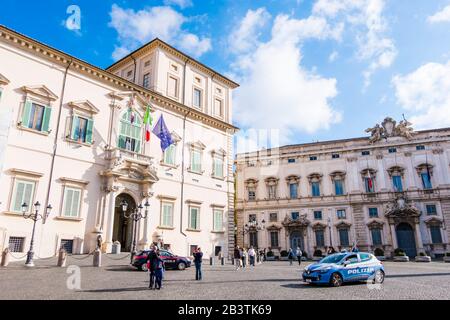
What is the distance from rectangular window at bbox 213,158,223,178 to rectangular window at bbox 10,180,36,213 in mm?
15306

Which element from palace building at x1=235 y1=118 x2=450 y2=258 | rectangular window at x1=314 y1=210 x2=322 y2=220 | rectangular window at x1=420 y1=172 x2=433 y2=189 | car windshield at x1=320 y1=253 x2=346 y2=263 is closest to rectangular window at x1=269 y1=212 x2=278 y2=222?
palace building at x1=235 y1=118 x2=450 y2=258

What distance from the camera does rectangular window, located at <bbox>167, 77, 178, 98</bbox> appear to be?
92.1 ft

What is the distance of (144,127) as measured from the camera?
25.2 metres

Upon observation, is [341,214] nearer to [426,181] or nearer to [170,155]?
[426,181]

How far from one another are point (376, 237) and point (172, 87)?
32.5 metres

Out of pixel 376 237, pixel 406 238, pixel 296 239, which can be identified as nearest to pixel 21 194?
pixel 296 239

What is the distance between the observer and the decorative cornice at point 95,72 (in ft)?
62.5

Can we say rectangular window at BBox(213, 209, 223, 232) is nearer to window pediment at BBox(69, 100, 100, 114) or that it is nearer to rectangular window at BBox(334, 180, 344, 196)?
window pediment at BBox(69, 100, 100, 114)

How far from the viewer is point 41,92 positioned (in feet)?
64.4

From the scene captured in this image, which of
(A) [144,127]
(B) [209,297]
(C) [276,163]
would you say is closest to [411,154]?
(C) [276,163]

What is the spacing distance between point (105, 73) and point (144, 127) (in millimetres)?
4759

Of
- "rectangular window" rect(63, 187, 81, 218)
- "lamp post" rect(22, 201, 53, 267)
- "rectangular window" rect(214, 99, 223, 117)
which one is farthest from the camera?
"rectangular window" rect(214, 99, 223, 117)
